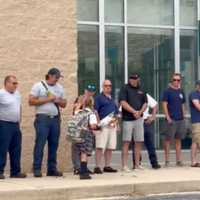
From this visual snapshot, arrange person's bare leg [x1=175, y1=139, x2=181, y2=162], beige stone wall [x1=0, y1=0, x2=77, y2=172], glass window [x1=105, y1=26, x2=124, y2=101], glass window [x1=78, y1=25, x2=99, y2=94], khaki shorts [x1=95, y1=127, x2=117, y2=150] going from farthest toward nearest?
glass window [x1=105, y1=26, x2=124, y2=101] < glass window [x1=78, y1=25, x2=99, y2=94] < person's bare leg [x1=175, y1=139, x2=181, y2=162] < khaki shorts [x1=95, y1=127, x2=117, y2=150] < beige stone wall [x1=0, y1=0, x2=77, y2=172]

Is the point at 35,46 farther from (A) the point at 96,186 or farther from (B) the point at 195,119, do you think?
(B) the point at 195,119

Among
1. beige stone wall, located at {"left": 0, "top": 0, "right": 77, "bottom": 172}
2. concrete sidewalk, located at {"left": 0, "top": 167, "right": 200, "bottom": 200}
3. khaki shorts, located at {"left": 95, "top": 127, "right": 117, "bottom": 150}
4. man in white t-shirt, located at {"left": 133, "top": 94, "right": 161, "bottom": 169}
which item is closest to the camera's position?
concrete sidewalk, located at {"left": 0, "top": 167, "right": 200, "bottom": 200}

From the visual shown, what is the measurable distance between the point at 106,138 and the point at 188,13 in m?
4.33

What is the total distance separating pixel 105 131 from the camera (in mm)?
13000

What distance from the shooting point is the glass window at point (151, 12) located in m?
15.4

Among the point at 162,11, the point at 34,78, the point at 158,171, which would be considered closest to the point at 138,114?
the point at 158,171

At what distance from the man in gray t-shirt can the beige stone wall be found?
71 centimetres

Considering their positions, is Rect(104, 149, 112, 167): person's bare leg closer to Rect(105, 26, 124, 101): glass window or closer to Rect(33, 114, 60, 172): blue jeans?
Rect(33, 114, 60, 172): blue jeans

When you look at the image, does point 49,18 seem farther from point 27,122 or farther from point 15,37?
point 27,122

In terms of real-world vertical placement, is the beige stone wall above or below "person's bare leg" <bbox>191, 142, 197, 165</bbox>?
above

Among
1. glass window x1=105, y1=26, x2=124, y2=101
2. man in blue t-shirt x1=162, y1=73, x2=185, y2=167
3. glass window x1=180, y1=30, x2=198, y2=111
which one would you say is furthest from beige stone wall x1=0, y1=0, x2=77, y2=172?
glass window x1=180, y1=30, x2=198, y2=111

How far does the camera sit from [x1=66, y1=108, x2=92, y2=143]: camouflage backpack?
11883 mm

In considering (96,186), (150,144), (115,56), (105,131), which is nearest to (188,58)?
(115,56)

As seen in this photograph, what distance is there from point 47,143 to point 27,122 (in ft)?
1.84
